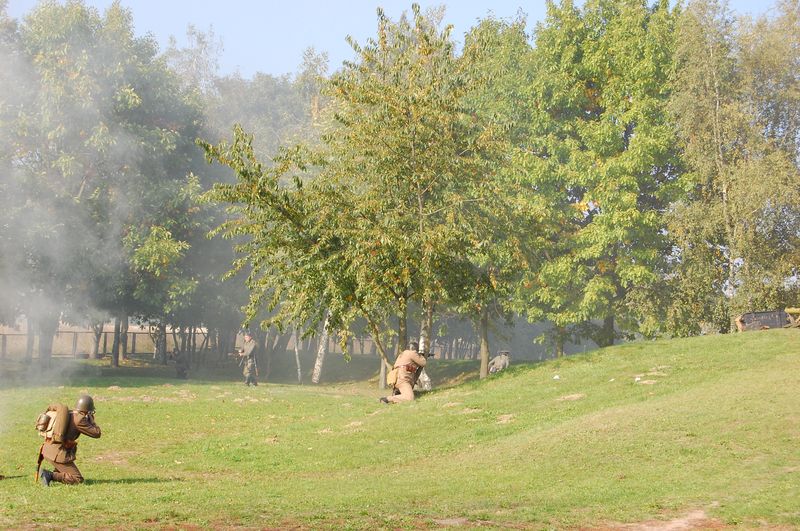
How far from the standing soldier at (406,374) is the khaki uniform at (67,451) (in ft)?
47.0

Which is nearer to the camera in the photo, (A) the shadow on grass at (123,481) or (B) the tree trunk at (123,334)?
(A) the shadow on grass at (123,481)

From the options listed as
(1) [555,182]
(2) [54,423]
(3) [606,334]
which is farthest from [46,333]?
(2) [54,423]

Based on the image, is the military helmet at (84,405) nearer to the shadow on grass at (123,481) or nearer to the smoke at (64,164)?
the shadow on grass at (123,481)

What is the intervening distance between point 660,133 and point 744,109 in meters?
3.54

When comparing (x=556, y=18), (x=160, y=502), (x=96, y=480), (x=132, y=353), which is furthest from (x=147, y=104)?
(x=160, y=502)

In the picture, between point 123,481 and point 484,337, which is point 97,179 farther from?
point 123,481

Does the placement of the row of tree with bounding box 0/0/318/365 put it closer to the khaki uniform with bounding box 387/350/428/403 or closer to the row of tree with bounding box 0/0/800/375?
the row of tree with bounding box 0/0/800/375

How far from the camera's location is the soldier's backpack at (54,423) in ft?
54.1

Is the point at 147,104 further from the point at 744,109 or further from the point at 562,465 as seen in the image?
the point at 562,465

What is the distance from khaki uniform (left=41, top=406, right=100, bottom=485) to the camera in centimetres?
1655

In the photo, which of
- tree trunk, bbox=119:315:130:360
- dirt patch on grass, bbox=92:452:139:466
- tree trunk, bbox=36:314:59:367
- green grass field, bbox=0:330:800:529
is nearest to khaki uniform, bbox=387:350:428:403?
green grass field, bbox=0:330:800:529

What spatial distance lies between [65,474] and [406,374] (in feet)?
49.2

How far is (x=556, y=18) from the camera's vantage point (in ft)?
151

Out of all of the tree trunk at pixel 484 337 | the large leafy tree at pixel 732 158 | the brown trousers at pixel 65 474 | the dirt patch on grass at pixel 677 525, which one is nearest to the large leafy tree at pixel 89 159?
the tree trunk at pixel 484 337
